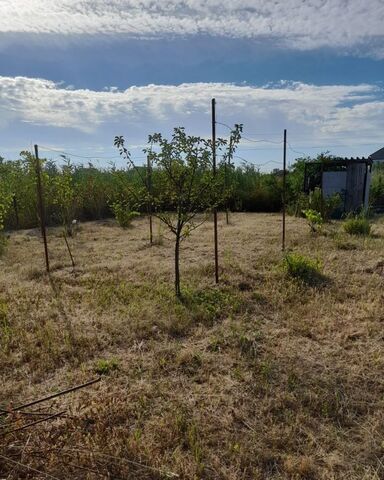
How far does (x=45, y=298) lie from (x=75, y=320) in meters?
0.86

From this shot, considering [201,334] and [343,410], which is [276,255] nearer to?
[201,334]

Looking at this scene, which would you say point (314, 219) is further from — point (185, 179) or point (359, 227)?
point (185, 179)

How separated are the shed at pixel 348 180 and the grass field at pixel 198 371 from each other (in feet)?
16.7

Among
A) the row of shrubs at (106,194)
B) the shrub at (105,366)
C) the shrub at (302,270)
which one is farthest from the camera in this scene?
the row of shrubs at (106,194)

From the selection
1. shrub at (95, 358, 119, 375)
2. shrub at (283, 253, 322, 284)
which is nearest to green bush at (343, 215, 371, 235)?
shrub at (283, 253, 322, 284)

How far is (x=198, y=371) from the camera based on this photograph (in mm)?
2795

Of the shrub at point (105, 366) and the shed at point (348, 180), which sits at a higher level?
the shed at point (348, 180)

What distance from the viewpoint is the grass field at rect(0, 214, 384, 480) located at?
1.98 m

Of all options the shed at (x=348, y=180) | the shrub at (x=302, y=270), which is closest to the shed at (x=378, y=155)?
the shed at (x=348, y=180)

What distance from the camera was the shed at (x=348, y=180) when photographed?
9.69 metres

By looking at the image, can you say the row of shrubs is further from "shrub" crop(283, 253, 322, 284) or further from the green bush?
"shrub" crop(283, 253, 322, 284)

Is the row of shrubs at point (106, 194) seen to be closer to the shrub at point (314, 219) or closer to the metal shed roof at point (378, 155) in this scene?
the shrub at point (314, 219)

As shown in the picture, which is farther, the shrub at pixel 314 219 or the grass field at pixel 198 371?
the shrub at pixel 314 219

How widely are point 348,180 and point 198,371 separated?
8557 millimetres
